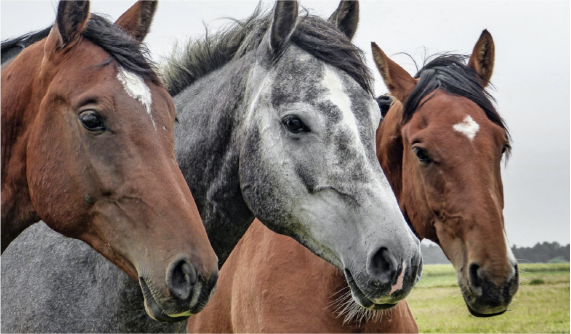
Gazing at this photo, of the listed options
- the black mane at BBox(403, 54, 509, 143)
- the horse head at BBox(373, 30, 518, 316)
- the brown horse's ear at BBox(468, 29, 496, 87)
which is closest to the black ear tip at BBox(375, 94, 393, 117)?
the horse head at BBox(373, 30, 518, 316)

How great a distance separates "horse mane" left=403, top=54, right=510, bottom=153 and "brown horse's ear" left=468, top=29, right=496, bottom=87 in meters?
0.11

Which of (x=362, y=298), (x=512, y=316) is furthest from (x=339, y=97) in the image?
(x=512, y=316)

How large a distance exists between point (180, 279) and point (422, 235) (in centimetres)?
274

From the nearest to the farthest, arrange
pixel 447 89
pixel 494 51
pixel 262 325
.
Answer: pixel 262 325 → pixel 447 89 → pixel 494 51

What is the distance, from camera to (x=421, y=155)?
4.45m

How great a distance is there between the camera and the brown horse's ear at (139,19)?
356 centimetres

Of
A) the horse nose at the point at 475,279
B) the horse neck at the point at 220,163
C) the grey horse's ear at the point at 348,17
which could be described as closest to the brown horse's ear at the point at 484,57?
the grey horse's ear at the point at 348,17

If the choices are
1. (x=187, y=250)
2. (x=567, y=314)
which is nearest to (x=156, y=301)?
(x=187, y=250)

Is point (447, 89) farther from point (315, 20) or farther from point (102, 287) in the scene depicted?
point (102, 287)

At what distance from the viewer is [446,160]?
167 inches

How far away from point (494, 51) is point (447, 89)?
822 mm

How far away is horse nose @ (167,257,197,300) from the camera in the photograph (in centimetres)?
237

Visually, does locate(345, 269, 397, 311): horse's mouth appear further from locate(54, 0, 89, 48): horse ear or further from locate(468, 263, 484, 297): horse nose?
locate(54, 0, 89, 48): horse ear

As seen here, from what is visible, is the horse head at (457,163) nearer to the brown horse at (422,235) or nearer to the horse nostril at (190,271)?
the brown horse at (422,235)
